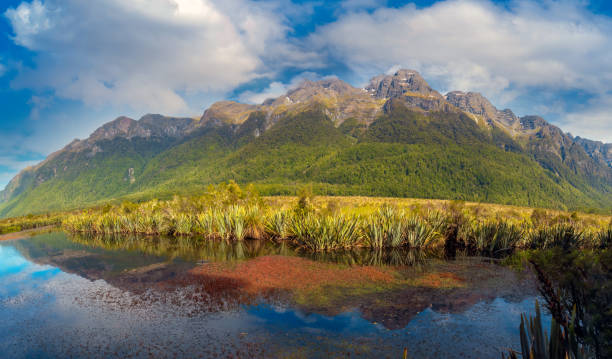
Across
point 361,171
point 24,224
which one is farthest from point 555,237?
point 361,171

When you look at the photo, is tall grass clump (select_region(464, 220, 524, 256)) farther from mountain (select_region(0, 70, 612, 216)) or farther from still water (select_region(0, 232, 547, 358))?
mountain (select_region(0, 70, 612, 216))

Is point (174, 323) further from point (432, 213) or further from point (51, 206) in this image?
point (51, 206)

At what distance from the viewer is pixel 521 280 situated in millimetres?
11281

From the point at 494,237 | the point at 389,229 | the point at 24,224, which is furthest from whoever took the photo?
the point at 24,224

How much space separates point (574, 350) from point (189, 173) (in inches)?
6885

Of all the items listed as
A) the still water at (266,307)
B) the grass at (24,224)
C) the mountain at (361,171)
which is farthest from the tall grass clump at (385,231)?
the mountain at (361,171)

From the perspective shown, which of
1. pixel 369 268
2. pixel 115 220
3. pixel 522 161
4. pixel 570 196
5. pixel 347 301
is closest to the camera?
pixel 347 301

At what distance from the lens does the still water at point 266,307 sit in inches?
269

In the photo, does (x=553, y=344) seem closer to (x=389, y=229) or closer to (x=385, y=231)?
(x=389, y=229)

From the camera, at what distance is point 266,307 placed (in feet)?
29.8

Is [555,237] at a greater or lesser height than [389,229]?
lesser

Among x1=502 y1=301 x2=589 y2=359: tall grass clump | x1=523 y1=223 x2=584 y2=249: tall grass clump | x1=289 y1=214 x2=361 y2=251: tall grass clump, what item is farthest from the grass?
x1=523 y1=223 x2=584 y2=249: tall grass clump

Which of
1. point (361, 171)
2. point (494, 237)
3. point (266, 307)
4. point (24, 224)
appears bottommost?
point (266, 307)

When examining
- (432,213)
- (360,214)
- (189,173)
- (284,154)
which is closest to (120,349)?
(360,214)
